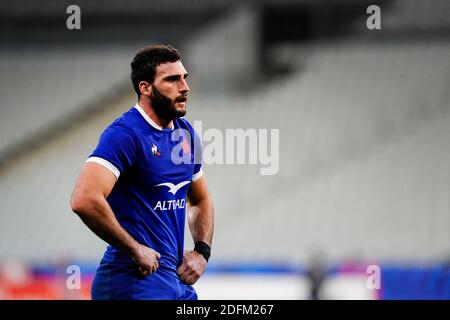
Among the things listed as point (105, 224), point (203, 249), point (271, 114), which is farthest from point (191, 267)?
point (271, 114)

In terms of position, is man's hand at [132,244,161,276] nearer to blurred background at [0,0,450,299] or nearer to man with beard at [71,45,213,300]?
man with beard at [71,45,213,300]

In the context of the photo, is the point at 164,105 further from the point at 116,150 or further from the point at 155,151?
the point at 116,150

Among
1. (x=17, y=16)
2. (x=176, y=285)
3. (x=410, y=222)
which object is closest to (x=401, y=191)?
(x=410, y=222)

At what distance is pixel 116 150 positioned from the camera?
3289mm

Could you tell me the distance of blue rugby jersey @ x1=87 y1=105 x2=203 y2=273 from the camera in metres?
3.33

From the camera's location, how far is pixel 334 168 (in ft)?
37.3

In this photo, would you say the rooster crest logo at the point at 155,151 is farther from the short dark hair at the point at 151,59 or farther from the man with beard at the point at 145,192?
the short dark hair at the point at 151,59

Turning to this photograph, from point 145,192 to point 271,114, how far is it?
26.4ft

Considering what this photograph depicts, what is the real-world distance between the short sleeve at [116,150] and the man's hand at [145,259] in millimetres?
327

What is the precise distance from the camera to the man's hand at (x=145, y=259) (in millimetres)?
3299

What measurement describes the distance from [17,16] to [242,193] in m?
3.99

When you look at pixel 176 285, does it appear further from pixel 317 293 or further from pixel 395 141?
pixel 395 141

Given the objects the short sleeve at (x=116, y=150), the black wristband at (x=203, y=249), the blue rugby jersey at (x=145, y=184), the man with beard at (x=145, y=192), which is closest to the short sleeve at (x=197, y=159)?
the man with beard at (x=145, y=192)

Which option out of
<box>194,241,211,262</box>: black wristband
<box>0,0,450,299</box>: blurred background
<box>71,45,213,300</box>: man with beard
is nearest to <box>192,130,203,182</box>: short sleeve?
<box>71,45,213,300</box>: man with beard
